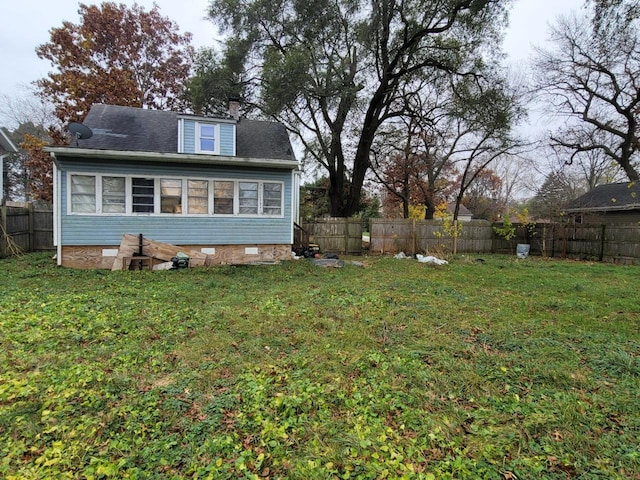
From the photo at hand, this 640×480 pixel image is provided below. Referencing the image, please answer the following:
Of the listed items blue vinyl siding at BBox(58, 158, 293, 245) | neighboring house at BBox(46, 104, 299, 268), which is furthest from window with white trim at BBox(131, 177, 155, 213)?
blue vinyl siding at BBox(58, 158, 293, 245)

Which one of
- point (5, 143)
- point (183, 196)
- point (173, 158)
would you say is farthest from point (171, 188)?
point (5, 143)

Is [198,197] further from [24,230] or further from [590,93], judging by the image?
[590,93]

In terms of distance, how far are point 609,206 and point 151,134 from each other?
20870 mm

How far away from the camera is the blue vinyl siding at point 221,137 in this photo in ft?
32.0

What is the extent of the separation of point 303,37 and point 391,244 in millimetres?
10306

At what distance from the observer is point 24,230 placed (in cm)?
1097

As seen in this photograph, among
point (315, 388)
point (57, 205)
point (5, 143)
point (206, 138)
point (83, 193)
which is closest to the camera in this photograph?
point (315, 388)

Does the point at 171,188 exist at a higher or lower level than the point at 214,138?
lower

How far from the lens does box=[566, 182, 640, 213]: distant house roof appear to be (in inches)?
625

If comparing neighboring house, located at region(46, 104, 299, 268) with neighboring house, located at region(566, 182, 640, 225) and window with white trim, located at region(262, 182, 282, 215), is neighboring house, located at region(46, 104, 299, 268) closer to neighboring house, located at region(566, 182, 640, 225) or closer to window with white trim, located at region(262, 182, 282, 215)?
window with white trim, located at region(262, 182, 282, 215)

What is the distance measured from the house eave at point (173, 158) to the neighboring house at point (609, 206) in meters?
13.5

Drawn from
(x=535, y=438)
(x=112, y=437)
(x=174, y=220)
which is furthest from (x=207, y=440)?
(x=174, y=220)

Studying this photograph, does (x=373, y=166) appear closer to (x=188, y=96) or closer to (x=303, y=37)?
(x=303, y=37)

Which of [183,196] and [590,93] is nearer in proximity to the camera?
[183,196]
